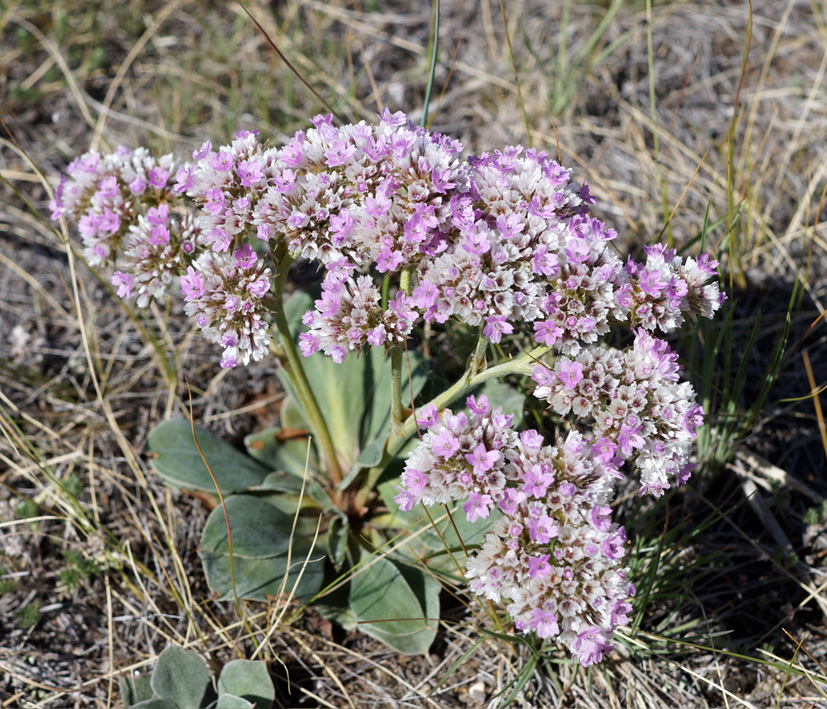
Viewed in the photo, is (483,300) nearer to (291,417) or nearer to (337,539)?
(337,539)

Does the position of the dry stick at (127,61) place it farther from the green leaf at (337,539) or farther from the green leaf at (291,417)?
the green leaf at (337,539)

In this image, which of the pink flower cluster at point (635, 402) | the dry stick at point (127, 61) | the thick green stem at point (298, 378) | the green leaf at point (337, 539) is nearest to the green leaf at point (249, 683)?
the green leaf at point (337, 539)

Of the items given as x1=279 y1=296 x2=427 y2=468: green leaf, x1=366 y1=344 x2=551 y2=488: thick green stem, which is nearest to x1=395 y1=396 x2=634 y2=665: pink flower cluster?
x1=366 y1=344 x2=551 y2=488: thick green stem

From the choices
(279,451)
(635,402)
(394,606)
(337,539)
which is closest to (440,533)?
(394,606)

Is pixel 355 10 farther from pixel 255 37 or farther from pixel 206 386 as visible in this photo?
pixel 206 386

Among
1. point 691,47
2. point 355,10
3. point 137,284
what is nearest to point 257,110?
point 355,10

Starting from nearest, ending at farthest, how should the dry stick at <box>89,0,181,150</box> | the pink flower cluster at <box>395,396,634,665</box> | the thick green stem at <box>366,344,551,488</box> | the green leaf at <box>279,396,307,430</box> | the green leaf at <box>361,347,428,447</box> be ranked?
the pink flower cluster at <box>395,396,634,665</box>
the thick green stem at <box>366,344,551,488</box>
the green leaf at <box>361,347,428,447</box>
the green leaf at <box>279,396,307,430</box>
the dry stick at <box>89,0,181,150</box>

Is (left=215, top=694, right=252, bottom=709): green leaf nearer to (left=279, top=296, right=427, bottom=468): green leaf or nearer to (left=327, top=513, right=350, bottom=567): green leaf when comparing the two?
(left=327, top=513, right=350, bottom=567): green leaf
